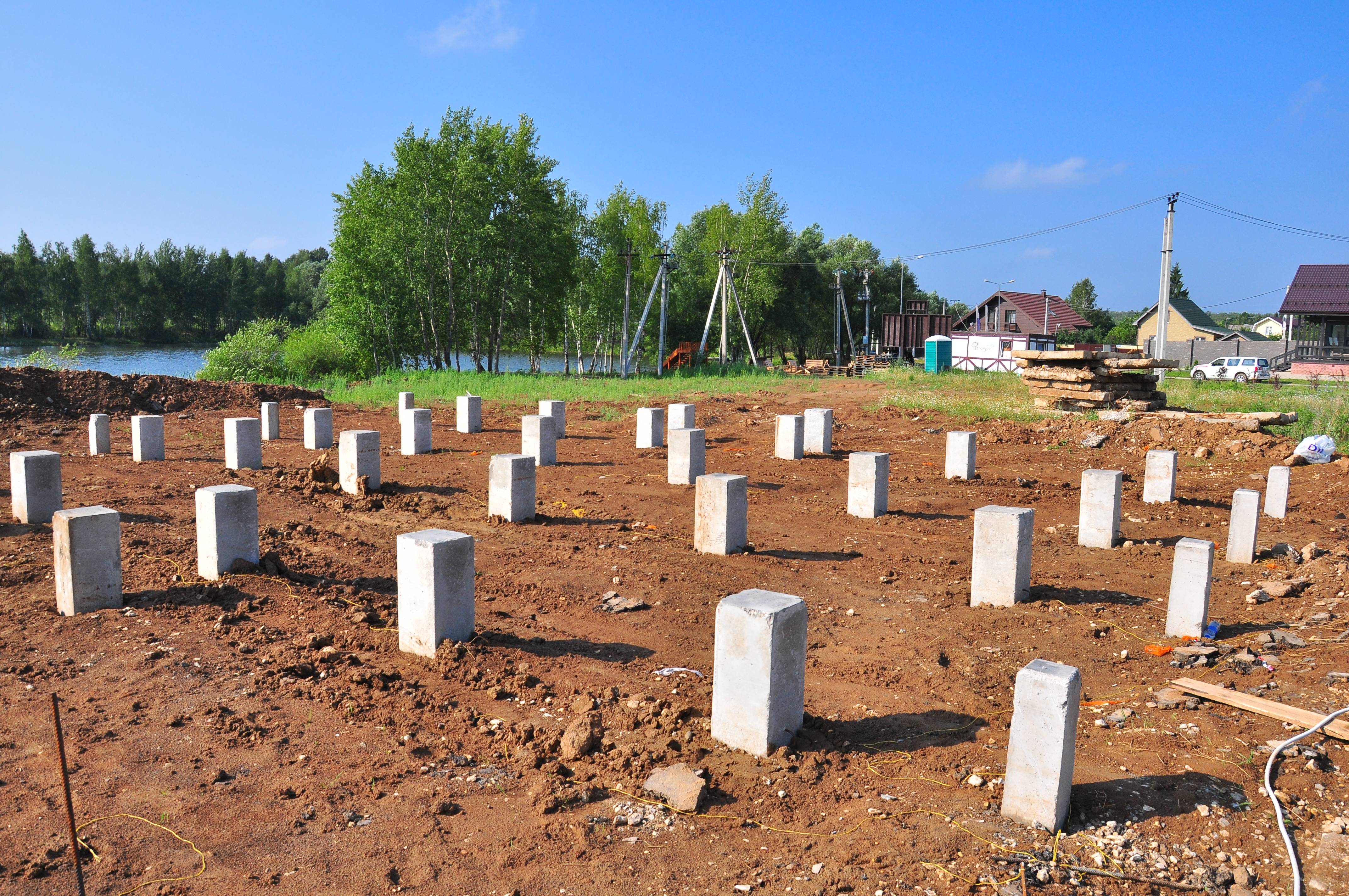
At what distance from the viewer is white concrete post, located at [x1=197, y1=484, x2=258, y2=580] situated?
676 cm

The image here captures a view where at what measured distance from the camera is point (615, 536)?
348 inches

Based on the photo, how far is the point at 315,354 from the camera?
33.7 metres

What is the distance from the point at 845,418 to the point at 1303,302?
31.5 metres

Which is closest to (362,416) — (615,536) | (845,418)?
(845,418)

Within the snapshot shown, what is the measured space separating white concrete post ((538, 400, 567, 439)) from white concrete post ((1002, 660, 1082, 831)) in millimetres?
12590

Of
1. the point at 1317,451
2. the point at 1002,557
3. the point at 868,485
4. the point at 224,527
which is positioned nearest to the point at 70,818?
the point at 224,527

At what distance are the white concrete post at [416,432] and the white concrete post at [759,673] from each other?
10644 millimetres

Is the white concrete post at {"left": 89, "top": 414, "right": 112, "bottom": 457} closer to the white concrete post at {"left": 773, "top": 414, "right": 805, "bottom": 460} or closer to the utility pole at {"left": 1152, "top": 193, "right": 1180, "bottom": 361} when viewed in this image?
the white concrete post at {"left": 773, "top": 414, "right": 805, "bottom": 460}

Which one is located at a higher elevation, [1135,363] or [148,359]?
[1135,363]

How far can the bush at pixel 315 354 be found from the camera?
109 ft

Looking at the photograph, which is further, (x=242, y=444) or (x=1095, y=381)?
(x=1095, y=381)

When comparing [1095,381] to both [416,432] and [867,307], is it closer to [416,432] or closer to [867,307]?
[416,432]

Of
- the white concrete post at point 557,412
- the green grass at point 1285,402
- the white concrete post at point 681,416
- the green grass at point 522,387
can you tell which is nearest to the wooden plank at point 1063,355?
the green grass at point 1285,402

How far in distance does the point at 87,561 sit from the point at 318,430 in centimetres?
870
